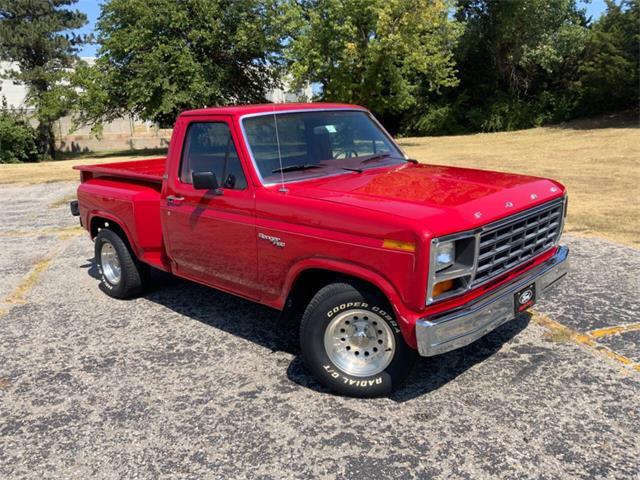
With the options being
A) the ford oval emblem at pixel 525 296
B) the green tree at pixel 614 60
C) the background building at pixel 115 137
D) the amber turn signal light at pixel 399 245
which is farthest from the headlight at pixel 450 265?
the background building at pixel 115 137

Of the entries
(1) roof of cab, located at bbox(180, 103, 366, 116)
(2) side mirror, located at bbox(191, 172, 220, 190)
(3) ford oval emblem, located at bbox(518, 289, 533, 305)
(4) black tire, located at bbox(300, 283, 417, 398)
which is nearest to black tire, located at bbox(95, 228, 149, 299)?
(1) roof of cab, located at bbox(180, 103, 366, 116)

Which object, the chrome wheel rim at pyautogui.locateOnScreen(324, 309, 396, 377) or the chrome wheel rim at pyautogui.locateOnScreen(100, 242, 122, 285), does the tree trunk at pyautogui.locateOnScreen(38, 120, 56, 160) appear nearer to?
the chrome wheel rim at pyautogui.locateOnScreen(100, 242, 122, 285)

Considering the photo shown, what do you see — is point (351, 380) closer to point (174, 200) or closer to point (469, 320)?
point (469, 320)

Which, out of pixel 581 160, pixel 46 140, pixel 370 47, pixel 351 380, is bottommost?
pixel 351 380

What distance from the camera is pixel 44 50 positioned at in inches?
1369

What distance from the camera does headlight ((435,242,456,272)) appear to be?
3.15 metres

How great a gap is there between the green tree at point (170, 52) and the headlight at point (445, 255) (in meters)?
25.2

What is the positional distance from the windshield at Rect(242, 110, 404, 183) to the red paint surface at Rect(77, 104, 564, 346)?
103 millimetres

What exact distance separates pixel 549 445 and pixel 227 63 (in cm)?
2975

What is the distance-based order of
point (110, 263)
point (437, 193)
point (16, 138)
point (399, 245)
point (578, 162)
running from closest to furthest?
point (399, 245) → point (437, 193) → point (110, 263) → point (578, 162) → point (16, 138)

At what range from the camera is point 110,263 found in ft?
19.7

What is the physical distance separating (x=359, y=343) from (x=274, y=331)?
136 centimetres

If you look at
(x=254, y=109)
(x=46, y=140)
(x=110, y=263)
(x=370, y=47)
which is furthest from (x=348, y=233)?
(x=46, y=140)

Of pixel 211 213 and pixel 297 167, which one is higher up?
pixel 297 167
